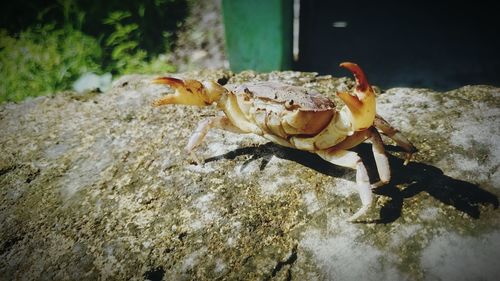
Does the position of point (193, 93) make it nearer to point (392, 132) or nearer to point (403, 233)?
point (392, 132)

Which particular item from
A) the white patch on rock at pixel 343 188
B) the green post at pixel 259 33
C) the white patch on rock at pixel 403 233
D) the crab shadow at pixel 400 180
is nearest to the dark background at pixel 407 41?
the green post at pixel 259 33

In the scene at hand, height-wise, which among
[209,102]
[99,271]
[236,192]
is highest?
[209,102]

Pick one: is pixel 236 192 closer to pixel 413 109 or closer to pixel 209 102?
pixel 209 102

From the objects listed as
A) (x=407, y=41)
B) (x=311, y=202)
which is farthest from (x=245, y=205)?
(x=407, y=41)

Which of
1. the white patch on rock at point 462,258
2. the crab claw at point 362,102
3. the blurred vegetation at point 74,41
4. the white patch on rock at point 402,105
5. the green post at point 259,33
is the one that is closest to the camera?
the white patch on rock at point 462,258

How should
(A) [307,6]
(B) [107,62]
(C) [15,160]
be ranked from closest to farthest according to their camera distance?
(C) [15,160] → (A) [307,6] → (B) [107,62]

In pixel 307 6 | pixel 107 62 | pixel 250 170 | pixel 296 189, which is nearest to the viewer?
pixel 296 189

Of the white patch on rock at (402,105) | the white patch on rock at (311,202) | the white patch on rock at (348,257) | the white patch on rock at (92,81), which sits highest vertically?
the white patch on rock at (402,105)

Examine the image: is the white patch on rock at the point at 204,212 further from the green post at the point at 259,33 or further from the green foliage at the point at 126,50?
the green foliage at the point at 126,50

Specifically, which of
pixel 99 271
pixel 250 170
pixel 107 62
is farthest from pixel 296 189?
pixel 107 62

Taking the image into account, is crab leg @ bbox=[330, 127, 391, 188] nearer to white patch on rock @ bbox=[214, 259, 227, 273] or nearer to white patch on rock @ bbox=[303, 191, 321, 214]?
white patch on rock @ bbox=[303, 191, 321, 214]
